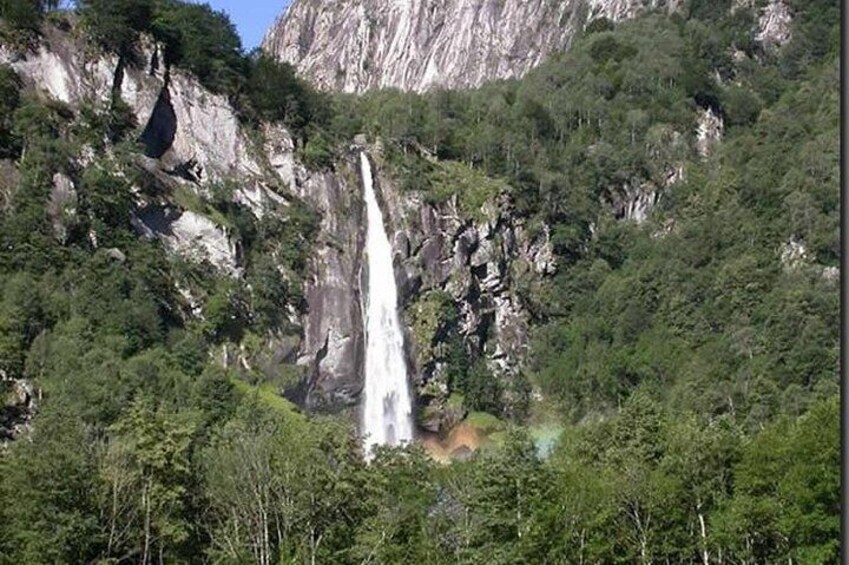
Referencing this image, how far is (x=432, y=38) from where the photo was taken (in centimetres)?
13225

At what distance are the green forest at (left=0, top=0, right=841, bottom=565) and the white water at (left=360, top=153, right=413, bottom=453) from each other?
4092 millimetres

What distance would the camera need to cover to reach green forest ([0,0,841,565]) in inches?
1080

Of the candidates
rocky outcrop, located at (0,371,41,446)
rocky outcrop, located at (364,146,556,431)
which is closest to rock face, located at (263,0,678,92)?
rocky outcrop, located at (364,146,556,431)

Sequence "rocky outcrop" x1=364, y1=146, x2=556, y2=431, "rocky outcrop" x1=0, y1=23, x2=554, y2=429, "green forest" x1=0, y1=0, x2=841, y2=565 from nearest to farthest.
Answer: "green forest" x1=0, y1=0, x2=841, y2=565 < "rocky outcrop" x1=0, y1=23, x2=554, y2=429 < "rocky outcrop" x1=364, y1=146, x2=556, y2=431

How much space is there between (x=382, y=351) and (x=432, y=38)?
73.8 meters

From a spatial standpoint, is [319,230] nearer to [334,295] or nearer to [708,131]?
[334,295]

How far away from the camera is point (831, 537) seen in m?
24.5

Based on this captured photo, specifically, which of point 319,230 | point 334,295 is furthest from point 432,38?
point 334,295

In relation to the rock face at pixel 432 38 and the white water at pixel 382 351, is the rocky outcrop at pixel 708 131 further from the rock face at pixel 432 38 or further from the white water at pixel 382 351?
the white water at pixel 382 351

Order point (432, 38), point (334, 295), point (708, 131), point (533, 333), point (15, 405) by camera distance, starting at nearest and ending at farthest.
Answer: point (15, 405)
point (334, 295)
point (533, 333)
point (708, 131)
point (432, 38)

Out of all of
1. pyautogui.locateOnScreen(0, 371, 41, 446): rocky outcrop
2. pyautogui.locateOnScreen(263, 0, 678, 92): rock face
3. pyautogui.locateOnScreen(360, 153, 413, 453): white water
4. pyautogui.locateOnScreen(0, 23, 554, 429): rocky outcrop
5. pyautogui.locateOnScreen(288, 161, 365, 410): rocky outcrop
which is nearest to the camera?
pyautogui.locateOnScreen(0, 371, 41, 446): rocky outcrop

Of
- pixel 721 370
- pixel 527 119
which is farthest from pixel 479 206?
pixel 721 370

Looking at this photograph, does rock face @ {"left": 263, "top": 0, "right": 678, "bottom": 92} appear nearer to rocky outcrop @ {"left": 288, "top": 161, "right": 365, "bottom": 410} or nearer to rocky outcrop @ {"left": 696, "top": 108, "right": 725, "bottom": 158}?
rocky outcrop @ {"left": 696, "top": 108, "right": 725, "bottom": 158}

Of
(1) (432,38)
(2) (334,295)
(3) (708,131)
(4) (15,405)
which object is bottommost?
(4) (15,405)
